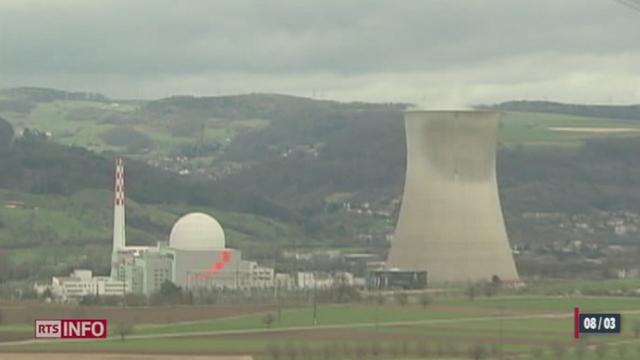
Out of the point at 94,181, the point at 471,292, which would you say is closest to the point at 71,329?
the point at 471,292

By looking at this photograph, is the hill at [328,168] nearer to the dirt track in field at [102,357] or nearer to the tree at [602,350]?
the tree at [602,350]

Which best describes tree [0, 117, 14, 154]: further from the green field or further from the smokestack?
the smokestack

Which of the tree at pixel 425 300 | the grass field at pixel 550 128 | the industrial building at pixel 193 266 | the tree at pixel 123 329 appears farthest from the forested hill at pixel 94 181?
the tree at pixel 123 329

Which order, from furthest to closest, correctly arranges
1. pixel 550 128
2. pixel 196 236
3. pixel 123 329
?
pixel 550 128
pixel 196 236
pixel 123 329

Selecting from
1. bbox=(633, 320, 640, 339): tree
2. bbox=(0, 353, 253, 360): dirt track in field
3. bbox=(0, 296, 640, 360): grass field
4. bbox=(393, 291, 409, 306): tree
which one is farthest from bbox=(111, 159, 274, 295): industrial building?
bbox=(0, 353, 253, 360): dirt track in field

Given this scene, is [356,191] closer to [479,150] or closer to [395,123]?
[395,123]

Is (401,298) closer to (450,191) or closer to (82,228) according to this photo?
(450,191)
